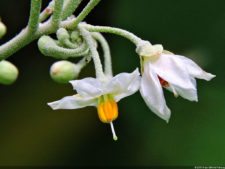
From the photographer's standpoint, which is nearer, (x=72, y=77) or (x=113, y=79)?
(x=113, y=79)

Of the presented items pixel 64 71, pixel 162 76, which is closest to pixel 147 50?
pixel 162 76

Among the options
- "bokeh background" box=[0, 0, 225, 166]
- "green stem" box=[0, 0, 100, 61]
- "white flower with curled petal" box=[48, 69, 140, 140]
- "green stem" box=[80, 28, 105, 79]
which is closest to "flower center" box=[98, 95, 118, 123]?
"white flower with curled petal" box=[48, 69, 140, 140]

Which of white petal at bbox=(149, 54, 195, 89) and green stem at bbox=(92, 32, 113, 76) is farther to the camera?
green stem at bbox=(92, 32, 113, 76)

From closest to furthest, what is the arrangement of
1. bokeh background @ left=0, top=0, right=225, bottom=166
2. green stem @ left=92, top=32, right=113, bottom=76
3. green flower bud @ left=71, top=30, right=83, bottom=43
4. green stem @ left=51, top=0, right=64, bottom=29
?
green stem @ left=51, top=0, right=64, bottom=29, green flower bud @ left=71, top=30, right=83, bottom=43, green stem @ left=92, top=32, right=113, bottom=76, bokeh background @ left=0, top=0, right=225, bottom=166

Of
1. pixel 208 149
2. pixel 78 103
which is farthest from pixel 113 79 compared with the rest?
pixel 208 149

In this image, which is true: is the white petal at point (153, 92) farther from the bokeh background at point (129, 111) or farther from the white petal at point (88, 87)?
the bokeh background at point (129, 111)

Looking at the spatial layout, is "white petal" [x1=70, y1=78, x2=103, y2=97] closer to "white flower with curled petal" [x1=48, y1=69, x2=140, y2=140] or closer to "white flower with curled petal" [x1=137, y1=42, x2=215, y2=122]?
"white flower with curled petal" [x1=48, y1=69, x2=140, y2=140]

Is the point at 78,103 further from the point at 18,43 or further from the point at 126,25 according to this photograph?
the point at 126,25
